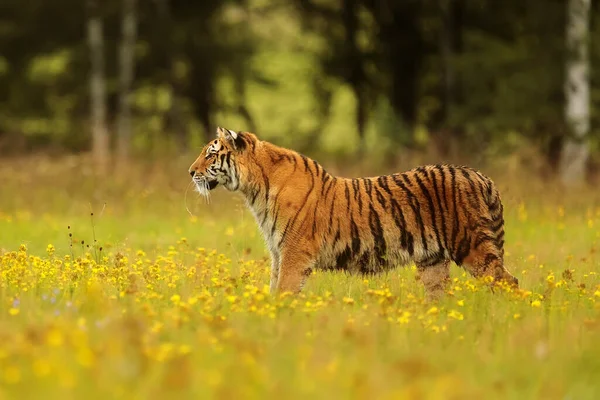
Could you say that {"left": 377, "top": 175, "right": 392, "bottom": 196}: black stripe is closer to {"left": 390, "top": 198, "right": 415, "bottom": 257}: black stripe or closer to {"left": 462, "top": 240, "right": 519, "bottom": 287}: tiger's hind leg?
{"left": 390, "top": 198, "right": 415, "bottom": 257}: black stripe

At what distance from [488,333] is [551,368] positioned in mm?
1042

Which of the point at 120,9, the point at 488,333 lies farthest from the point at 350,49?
the point at 488,333

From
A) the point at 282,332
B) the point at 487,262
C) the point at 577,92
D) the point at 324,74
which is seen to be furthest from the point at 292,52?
the point at 282,332

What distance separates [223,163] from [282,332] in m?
3.24

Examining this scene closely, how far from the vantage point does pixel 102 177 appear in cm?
1955

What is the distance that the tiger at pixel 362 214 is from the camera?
925cm

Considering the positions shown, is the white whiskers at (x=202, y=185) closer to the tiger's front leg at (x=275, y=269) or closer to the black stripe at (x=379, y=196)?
the tiger's front leg at (x=275, y=269)

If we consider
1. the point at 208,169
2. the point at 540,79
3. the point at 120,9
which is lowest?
the point at 208,169

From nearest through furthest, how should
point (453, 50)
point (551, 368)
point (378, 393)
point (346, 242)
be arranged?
point (378, 393) → point (551, 368) → point (346, 242) → point (453, 50)

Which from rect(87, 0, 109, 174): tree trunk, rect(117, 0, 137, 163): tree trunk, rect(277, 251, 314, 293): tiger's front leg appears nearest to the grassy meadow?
rect(277, 251, 314, 293): tiger's front leg

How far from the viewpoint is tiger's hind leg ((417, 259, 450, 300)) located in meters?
9.45

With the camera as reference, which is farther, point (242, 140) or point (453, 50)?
point (453, 50)

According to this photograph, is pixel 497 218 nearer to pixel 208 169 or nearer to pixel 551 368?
pixel 208 169

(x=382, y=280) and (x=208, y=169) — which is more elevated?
(x=208, y=169)
